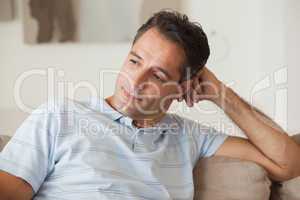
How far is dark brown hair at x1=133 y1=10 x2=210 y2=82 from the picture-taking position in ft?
4.63

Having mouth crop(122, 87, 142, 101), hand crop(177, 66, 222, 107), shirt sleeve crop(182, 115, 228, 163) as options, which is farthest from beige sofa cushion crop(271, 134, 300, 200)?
mouth crop(122, 87, 142, 101)

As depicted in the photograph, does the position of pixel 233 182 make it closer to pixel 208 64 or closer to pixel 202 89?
pixel 202 89

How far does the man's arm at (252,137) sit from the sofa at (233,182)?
32 millimetres

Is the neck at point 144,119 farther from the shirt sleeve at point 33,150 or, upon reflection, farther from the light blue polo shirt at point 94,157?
the shirt sleeve at point 33,150

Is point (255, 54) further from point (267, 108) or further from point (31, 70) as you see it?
point (31, 70)

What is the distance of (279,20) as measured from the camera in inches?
84.5

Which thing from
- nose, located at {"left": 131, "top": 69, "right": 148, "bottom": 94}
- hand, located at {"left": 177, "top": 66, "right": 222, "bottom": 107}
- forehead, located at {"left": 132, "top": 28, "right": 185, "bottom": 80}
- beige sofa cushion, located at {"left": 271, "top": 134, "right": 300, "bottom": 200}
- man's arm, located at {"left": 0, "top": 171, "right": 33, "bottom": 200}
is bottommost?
beige sofa cushion, located at {"left": 271, "top": 134, "right": 300, "bottom": 200}

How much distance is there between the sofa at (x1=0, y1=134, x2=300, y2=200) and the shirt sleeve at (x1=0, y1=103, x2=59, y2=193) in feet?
0.89

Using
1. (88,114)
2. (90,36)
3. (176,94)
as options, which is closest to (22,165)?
(88,114)

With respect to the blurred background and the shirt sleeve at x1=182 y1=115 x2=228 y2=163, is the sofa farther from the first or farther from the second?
the blurred background

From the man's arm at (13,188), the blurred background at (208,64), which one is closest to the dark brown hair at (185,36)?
the man's arm at (13,188)

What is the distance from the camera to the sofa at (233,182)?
4.86 feet

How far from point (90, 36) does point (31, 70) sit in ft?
1.15

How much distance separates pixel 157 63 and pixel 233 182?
0.48 metres
